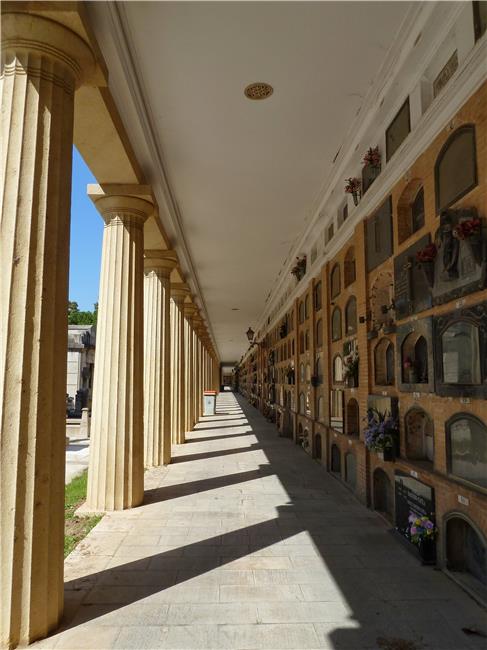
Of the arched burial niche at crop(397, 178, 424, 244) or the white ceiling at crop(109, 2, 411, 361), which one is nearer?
the white ceiling at crop(109, 2, 411, 361)

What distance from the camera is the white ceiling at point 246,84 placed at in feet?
15.5

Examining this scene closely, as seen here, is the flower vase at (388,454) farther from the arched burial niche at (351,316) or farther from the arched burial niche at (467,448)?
the arched burial niche at (351,316)

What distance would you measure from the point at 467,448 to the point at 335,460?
5587mm

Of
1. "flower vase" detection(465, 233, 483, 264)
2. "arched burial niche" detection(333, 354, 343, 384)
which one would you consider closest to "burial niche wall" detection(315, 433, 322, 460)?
"arched burial niche" detection(333, 354, 343, 384)

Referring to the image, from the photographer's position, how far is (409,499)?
5.64 metres

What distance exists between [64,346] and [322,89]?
4.39 metres

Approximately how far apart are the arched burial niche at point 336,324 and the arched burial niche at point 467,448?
4.86 meters

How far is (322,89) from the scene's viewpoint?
19.5 ft

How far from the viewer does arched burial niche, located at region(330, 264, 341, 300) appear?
31.9 ft

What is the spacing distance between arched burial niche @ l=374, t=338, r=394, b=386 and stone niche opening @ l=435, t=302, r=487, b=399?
1.72 m

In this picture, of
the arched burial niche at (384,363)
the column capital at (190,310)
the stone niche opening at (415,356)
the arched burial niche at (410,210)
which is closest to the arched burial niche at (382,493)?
the arched burial niche at (384,363)

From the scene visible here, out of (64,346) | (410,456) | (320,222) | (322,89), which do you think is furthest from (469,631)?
(320,222)

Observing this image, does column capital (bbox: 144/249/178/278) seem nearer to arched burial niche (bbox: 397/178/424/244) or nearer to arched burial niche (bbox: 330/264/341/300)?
arched burial niche (bbox: 330/264/341/300)

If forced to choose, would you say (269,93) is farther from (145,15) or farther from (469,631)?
(469,631)
